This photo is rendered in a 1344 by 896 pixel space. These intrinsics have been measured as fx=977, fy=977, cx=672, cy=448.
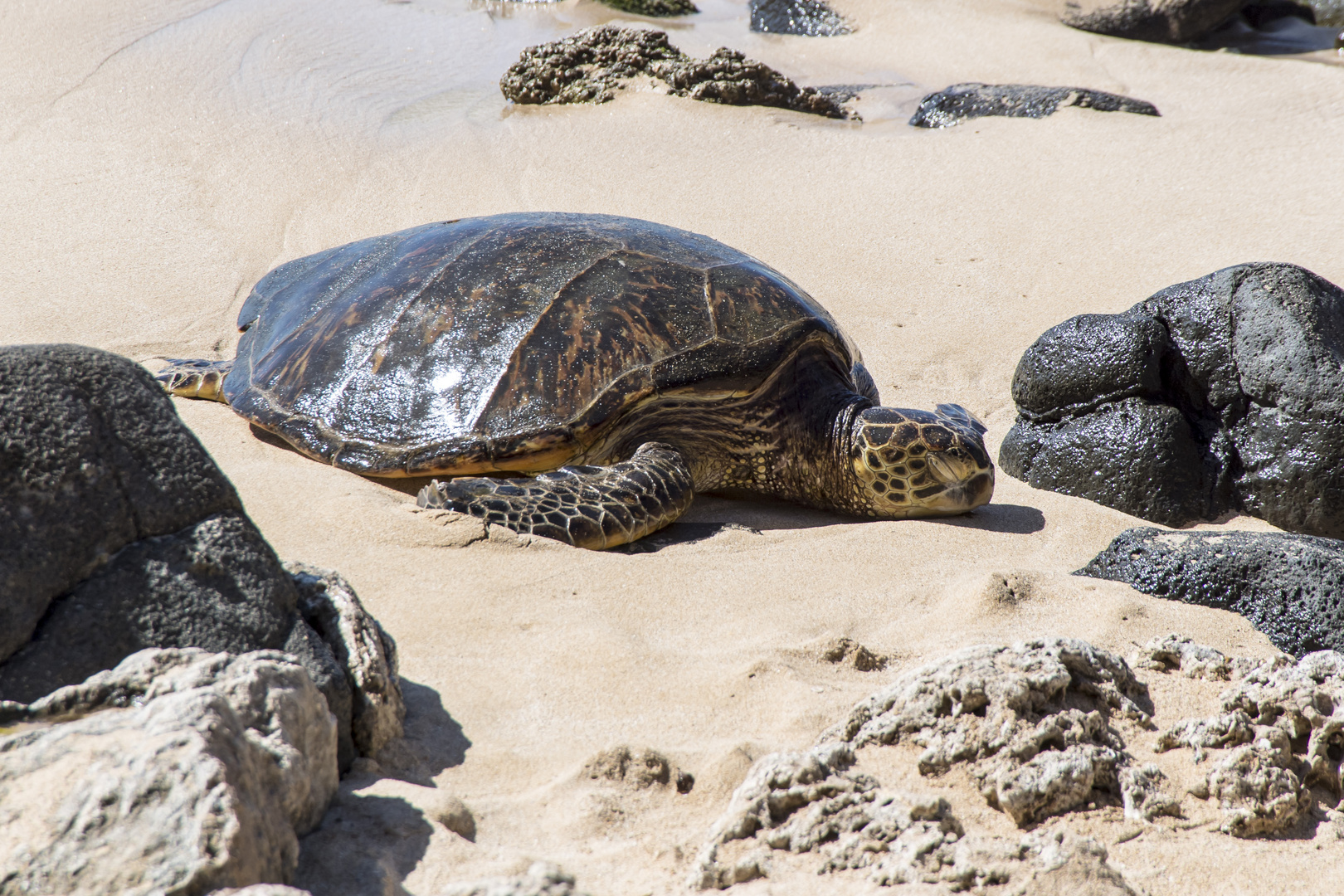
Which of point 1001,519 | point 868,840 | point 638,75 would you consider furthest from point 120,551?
point 638,75

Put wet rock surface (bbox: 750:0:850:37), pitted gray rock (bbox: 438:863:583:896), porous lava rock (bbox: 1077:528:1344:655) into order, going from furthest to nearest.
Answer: wet rock surface (bbox: 750:0:850:37) < porous lava rock (bbox: 1077:528:1344:655) < pitted gray rock (bbox: 438:863:583:896)

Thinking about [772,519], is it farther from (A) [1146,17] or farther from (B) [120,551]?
(A) [1146,17]

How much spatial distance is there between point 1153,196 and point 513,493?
17.2 ft

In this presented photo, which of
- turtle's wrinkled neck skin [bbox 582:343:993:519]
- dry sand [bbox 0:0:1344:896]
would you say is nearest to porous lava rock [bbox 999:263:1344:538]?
dry sand [bbox 0:0:1344:896]

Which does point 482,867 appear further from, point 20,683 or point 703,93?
point 703,93

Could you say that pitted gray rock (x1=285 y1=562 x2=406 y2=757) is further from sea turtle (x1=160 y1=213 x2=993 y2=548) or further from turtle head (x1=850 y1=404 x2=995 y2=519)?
turtle head (x1=850 y1=404 x2=995 y2=519)

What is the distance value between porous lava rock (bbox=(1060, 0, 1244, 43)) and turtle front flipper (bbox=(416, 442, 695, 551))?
33.7ft

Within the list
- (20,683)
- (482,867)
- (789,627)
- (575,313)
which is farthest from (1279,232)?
(20,683)

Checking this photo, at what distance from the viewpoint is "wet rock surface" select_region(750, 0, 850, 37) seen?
37.8ft

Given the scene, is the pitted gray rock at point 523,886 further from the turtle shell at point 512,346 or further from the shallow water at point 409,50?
the shallow water at point 409,50

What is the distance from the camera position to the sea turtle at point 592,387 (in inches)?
137

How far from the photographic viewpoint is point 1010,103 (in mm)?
8062

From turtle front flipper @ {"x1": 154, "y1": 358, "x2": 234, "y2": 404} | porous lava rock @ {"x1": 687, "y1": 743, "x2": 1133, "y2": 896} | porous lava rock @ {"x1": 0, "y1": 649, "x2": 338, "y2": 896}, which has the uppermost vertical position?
porous lava rock @ {"x1": 0, "y1": 649, "x2": 338, "y2": 896}

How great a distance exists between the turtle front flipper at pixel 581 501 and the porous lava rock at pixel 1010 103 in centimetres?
589
